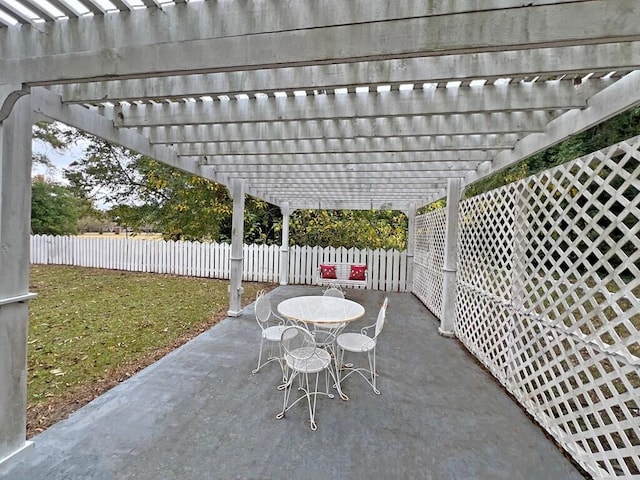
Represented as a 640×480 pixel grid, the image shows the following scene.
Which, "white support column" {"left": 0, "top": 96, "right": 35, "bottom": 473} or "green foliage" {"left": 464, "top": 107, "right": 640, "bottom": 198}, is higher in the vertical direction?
"green foliage" {"left": 464, "top": 107, "right": 640, "bottom": 198}

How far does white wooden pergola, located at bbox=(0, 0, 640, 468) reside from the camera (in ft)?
4.08

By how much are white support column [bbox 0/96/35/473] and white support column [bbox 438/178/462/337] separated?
4974 millimetres

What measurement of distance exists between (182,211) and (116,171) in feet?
10.6

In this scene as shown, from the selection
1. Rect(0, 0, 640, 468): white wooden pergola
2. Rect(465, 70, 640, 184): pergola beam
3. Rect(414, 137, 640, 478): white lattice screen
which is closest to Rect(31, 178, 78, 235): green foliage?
Rect(0, 0, 640, 468): white wooden pergola

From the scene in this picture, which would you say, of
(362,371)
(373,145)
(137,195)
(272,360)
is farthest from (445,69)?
(137,195)

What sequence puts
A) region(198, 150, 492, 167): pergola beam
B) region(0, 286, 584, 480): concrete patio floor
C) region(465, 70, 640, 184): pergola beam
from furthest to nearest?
region(198, 150, 492, 167): pergola beam
region(0, 286, 584, 480): concrete patio floor
region(465, 70, 640, 184): pergola beam

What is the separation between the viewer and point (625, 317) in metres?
1.82

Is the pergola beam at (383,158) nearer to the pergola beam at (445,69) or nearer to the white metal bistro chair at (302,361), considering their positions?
the pergola beam at (445,69)

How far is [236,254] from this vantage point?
5.63 metres

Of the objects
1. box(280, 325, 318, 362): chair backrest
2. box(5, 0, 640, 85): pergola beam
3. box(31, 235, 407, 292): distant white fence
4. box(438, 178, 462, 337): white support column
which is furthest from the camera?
box(31, 235, 407, 292): distant white fence

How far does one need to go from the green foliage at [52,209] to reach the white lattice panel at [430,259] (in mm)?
14609

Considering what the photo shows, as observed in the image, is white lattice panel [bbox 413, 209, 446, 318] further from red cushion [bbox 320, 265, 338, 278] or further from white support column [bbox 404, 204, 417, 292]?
red cushion [bbox 320, 265, 338, 278]

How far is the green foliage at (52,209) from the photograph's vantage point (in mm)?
12766

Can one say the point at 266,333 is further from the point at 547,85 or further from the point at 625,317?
the point at 547,85
